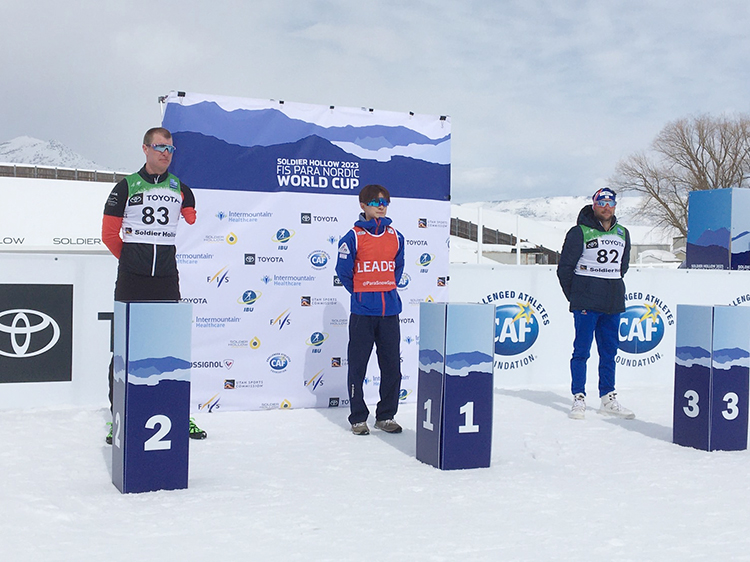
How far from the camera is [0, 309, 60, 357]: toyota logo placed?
5.86m

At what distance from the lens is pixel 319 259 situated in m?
6.22

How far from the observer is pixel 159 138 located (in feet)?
15.2

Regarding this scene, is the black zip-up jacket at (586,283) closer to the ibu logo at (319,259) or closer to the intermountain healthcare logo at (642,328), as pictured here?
the ibu logo at (319,259)

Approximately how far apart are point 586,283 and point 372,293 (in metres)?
1.85

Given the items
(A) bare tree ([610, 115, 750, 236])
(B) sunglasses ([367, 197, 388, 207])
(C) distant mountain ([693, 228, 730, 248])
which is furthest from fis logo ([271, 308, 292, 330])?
(A) bare tree ([610, 115, 750, 236])

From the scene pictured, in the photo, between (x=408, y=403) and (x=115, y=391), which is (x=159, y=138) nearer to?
(x=115, y=391)

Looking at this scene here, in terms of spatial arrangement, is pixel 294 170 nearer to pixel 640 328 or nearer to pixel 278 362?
pixel 278 362

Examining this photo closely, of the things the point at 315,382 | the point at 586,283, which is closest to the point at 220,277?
the point at 315,382

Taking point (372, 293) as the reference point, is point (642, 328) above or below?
below

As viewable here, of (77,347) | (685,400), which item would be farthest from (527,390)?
(77,347)

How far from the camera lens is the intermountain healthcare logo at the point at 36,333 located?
586cm

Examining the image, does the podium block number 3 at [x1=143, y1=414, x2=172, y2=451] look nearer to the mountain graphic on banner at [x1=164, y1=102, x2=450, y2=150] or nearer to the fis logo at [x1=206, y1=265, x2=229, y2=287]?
the fis logo at [x1=206, y1=265, x2=229, y2=287]

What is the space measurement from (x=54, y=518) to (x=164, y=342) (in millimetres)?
961

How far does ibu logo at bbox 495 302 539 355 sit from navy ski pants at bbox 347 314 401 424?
7.50 feet
